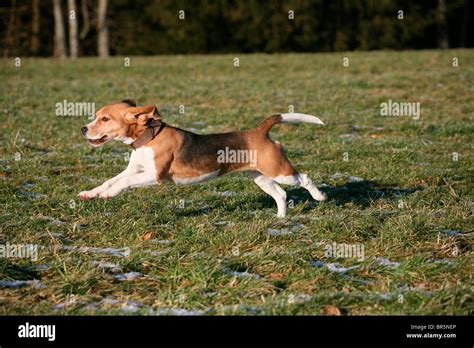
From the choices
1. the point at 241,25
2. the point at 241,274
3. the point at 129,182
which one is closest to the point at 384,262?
the point at 241,274

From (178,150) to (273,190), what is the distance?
1.11 metres

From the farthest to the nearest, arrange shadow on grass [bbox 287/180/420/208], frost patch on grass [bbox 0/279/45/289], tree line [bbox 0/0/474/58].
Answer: tree line [bbox 0/0/474/58]
shadow on grass [bbox 287/180/420/208]
frost patch on grass [bbox 0/279/45/289]

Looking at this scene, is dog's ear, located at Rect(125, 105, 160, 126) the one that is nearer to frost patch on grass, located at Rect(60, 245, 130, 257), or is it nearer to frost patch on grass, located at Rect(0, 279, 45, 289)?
frost patch on grass, located at Rect(60, 245, 130, 257)

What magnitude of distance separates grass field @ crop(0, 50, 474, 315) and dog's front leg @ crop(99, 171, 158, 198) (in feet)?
1.06

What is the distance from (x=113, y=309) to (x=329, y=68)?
1740cm

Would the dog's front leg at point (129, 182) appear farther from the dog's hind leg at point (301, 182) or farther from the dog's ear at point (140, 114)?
the dog's hind leg at point (301, 182)

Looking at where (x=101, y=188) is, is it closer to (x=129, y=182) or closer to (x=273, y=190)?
(x=129, y=182)

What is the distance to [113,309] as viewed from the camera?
4.43m

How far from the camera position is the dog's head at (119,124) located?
641 centimetres

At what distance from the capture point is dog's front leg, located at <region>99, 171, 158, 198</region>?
6117 mm

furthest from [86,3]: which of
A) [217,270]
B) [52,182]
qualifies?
[217,270]

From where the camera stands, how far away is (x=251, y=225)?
610cm

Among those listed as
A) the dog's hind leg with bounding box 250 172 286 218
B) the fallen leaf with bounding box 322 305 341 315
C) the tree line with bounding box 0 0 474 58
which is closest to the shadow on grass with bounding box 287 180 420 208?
the dog's hind leg with bounding box 250 172 286 218

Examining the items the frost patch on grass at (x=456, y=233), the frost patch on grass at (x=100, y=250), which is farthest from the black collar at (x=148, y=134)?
the frost patch on grass at (x=456, y=233)
